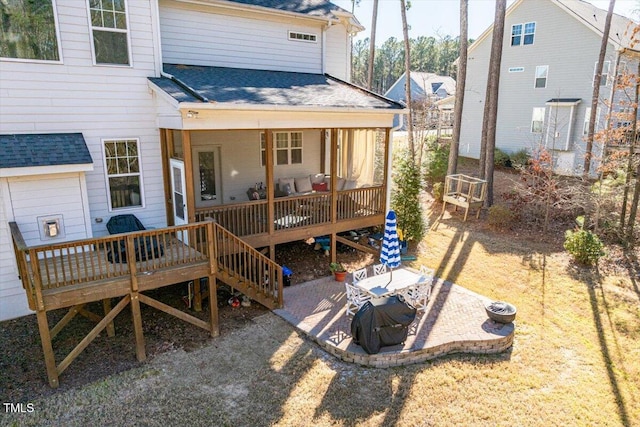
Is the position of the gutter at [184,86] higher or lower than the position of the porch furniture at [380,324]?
higher

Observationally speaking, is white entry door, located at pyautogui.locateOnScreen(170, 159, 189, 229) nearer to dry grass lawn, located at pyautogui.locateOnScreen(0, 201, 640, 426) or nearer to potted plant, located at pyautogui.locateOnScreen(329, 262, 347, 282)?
dry grass lawn, located at pyautogui.locateOnScreen(0, 201, 640, 426)

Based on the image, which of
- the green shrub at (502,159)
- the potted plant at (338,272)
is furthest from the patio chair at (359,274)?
the green shrub at (502,159)

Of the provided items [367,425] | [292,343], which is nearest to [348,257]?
[292,343]

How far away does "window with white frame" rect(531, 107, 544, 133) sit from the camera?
25766 millimetres

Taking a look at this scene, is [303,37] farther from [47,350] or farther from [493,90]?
[47,350]

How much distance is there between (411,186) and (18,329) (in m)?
11.4

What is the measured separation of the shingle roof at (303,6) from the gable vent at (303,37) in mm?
650

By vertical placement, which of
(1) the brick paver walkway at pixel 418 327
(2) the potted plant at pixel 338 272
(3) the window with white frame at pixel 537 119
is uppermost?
(3) the window with white frame at pixel 537 119

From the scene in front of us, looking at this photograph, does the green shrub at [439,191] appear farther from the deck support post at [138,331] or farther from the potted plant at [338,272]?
the deck support post at [138,331]

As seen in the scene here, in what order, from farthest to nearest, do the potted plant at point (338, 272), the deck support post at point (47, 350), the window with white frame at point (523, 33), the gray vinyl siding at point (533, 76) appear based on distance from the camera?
the window with white frame at point (523, 33) < the gray vinyl siding at point (533, 76) < the potted plant at point (338, 272) < the deck support post at point (47, 350)

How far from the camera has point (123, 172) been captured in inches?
396

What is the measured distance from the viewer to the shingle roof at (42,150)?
26.7 feet

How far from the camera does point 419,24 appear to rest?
4375 cm

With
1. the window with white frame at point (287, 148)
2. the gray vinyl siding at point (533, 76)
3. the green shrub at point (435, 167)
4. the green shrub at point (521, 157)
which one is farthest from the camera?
the green shrub at point (521, 157)
